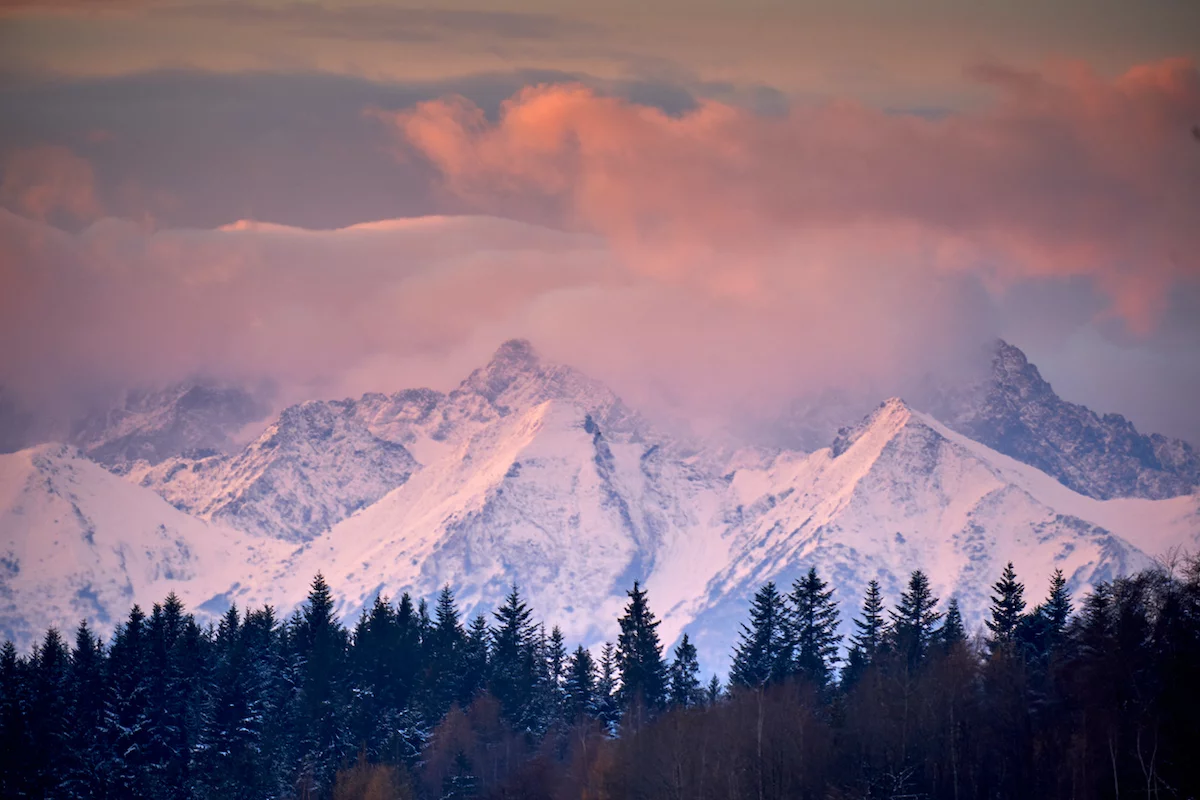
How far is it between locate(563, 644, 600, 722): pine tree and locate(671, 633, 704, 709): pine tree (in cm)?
616

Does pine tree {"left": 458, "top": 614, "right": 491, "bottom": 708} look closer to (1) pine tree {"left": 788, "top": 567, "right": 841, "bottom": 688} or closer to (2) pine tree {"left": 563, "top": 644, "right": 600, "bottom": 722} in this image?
(2) pine tree {"left": 563, "top": 644, "right": 600, "bottom": 722}

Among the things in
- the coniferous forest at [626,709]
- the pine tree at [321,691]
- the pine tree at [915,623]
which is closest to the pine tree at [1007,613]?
the coniferous forest at [626,709]

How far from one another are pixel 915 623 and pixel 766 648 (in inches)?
455

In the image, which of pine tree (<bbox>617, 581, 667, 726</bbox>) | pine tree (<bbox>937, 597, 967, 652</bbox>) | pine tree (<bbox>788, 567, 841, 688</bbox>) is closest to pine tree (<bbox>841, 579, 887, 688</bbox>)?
pine tree (<bbox>788, 567, 841, 688</bbox>)

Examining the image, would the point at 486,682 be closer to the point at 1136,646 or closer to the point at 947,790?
the point at 947,790

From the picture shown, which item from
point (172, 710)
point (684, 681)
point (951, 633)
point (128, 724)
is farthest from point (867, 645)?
point (128, 724)

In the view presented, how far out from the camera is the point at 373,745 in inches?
5763

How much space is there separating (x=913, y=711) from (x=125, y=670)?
52656mm

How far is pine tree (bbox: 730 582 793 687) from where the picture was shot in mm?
152375

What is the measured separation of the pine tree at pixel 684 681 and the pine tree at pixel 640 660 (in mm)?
988

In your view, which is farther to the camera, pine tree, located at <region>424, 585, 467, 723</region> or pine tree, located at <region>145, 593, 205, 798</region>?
pine tree, located at <region>424, 585, 467, 723</region>

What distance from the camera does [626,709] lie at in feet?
490

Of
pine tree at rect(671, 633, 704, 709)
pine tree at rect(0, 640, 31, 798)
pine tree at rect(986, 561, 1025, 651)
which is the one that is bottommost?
pine tree at rect(0, 640, 31, 798)

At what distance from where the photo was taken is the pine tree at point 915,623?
150 m
